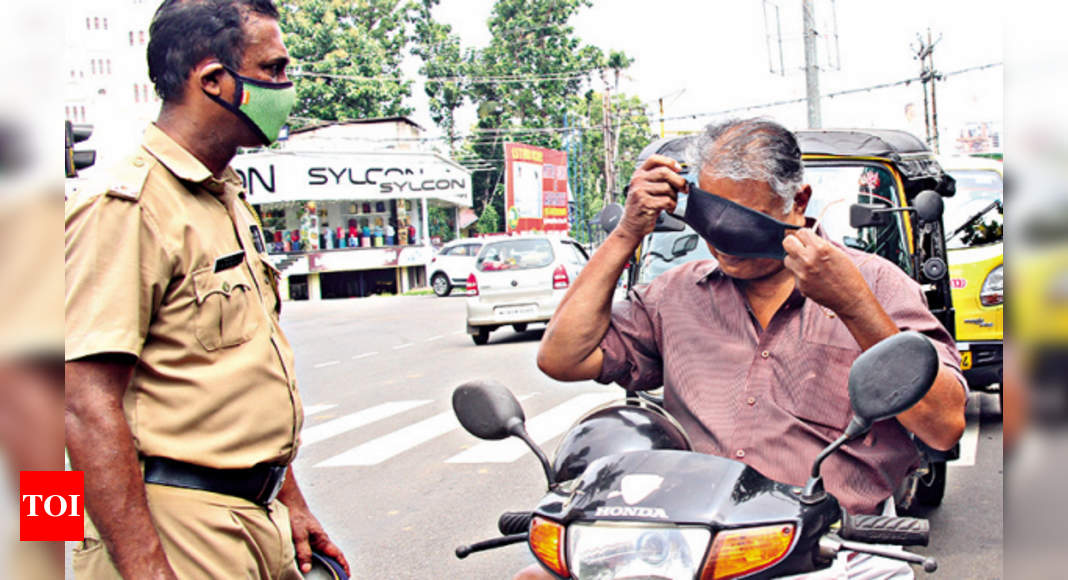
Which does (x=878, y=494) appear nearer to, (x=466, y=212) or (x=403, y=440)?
(x=403, y=440)

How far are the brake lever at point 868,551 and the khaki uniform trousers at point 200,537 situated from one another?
1.26 metres

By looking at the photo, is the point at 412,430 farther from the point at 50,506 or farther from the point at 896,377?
the point at 50,506

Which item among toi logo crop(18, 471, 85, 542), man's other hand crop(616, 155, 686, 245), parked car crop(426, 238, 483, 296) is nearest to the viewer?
toi logo crop(18, 471, 85, 542)

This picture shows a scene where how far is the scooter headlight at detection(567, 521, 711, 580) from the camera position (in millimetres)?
1760

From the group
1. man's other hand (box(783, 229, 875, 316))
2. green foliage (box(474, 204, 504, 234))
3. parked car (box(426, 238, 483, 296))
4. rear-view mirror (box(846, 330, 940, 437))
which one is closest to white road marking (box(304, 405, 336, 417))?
man's other hand (box(783, 229, 875, 316))

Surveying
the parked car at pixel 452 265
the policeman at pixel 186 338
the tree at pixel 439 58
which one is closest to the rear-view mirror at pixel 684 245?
the policeman at pixel 186 338

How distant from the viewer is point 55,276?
1.32 m

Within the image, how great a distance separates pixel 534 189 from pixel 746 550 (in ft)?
138

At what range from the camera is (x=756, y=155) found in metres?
2.60

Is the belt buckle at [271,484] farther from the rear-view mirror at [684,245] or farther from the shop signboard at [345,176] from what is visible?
the shop signboard at [345,176]

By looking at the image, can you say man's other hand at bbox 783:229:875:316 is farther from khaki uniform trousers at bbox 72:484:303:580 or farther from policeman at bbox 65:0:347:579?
khaki uniform trousers at bbox 72:484:303:580

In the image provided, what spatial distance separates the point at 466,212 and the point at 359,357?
38.8m

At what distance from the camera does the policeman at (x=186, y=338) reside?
1.87m

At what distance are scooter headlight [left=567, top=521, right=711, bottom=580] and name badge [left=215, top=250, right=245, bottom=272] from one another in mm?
1017
